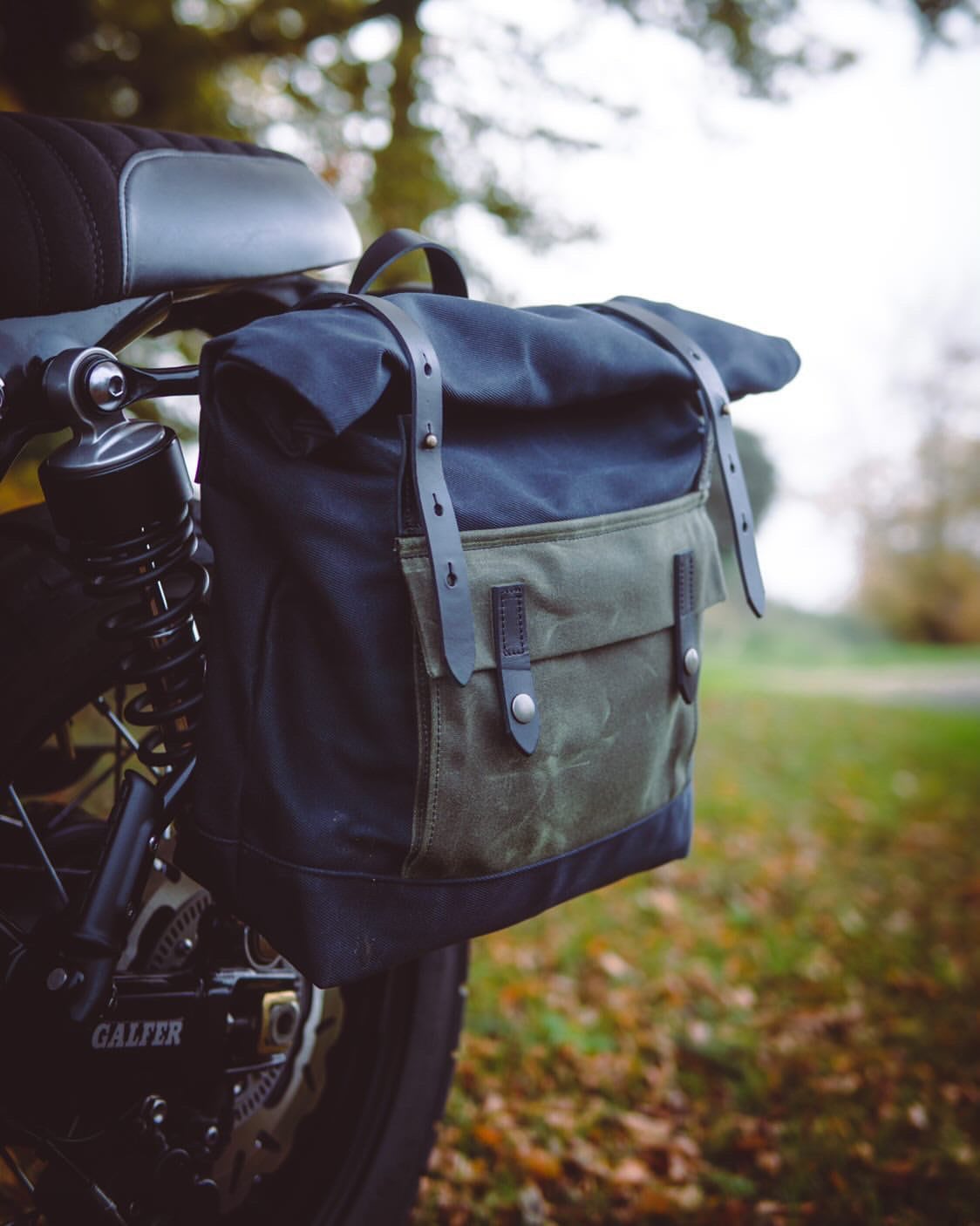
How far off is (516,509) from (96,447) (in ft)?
1.52

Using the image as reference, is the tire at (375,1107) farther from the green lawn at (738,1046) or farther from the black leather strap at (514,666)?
the black leather strap at (514,666)

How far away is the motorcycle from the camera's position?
99cm

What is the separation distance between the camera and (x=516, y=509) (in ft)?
3.61

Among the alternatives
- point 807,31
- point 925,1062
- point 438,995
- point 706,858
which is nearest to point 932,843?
point 706,858

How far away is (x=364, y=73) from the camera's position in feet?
15.5

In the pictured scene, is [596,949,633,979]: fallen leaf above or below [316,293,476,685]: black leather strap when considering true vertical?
below

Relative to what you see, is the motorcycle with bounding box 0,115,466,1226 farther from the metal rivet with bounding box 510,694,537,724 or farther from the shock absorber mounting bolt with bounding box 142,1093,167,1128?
the metal rivet with bounding box 510,694,537,724

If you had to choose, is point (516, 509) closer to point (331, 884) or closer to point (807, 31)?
point (331, 884)

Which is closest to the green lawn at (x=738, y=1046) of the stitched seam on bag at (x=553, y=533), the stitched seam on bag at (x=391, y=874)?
the stitched seam on bag at (x=391, y=874)

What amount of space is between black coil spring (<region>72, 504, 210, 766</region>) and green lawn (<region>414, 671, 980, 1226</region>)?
1232 millimetres

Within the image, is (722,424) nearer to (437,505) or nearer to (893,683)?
(437,505)

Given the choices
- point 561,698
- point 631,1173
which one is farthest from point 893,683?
point 561,698

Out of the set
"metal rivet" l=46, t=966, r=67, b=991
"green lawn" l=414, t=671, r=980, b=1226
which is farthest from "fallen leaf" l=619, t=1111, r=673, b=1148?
"metal rivet" l=46, t=966, r=67, b=991

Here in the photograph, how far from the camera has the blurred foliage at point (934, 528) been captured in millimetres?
17312
